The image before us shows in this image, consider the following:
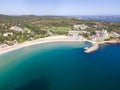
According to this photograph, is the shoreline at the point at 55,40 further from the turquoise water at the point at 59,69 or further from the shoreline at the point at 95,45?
the turquoise water at the point at 59,69

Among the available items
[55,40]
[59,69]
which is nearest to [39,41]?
[55,40]

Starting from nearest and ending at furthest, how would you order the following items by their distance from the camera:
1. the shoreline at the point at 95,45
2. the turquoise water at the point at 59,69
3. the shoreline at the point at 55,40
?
the turquoise water at the point at 59,69 → the shoreline at the point at 95,45 → the shoreline at the point at 55,40

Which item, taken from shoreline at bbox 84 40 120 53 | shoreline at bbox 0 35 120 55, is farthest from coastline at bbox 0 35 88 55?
shoreline at bbox 84 40 120 53

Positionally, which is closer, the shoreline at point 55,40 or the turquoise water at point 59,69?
the turquoise water at point 59,69

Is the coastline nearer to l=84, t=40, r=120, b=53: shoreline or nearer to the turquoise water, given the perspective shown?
the turquoise water

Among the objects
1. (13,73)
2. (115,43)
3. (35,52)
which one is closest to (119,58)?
(115,43)

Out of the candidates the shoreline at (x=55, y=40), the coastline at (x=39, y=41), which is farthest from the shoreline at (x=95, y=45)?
the coastline at (x=39, y=41)

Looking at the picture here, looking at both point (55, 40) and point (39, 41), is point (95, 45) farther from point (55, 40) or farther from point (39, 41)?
point (39, 41)

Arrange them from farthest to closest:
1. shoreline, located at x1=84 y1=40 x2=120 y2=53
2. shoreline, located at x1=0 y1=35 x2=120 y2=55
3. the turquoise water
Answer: shoreline, located at x1=0 y1=35 x2=120 y2=55 < shoreline, located at x1=84 y1=40 x2=120 y2=53 < the turquoise water

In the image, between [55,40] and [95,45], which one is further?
[55,40]
